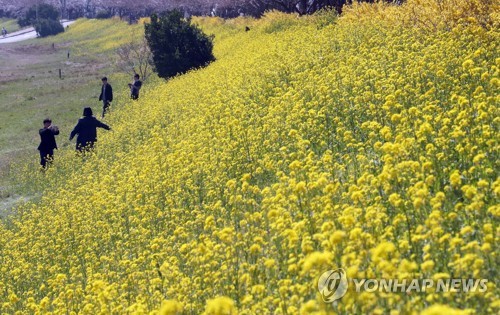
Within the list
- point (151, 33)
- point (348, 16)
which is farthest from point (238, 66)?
point (151, 33)

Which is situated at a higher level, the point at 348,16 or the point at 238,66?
the point at 348,16

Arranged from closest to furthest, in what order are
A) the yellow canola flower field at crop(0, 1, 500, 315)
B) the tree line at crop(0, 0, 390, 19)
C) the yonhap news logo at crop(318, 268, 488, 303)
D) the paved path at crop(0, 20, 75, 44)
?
the yonhap news logo at crop(318, 268, 488, 303) → the yellow canola flower field at crop(0, 1, 500, 315) → the tree line at crop(0, 0, 390, 19) → the paved path at crop(0, 20, 75, 44)

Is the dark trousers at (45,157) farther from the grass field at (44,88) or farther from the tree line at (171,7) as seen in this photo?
the tree line at (171,7)

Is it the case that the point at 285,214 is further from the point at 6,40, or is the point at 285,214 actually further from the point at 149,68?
the point at 6,40

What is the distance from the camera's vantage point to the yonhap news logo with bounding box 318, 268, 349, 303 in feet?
15.1

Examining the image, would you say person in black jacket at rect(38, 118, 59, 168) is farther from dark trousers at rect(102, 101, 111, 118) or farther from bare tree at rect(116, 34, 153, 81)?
bare tree at rect(116, 34, 153, 81)

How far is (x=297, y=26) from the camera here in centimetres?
2372

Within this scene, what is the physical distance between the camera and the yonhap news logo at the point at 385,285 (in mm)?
4320

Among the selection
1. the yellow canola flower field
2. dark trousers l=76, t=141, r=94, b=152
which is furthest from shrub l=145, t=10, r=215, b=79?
dark trousers l=76, t=141, r=94, b=152

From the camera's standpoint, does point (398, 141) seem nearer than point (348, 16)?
Yes

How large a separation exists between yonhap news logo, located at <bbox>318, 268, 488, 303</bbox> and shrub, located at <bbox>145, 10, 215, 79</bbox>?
24056 mm

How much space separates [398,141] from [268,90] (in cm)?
771

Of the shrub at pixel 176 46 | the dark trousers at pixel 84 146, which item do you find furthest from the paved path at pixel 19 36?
the dark trousers at pixel 84 146

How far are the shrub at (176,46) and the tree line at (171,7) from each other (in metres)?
5.53
